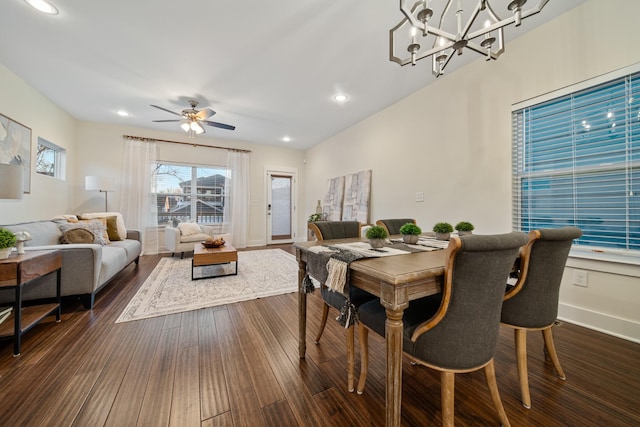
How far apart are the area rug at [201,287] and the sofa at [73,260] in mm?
393

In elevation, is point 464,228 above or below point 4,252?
above

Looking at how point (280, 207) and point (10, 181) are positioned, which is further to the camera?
point (280, 207)

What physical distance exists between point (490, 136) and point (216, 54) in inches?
126

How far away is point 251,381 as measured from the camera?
4.48ft

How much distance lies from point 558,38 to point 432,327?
292 cm

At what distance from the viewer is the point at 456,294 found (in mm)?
880

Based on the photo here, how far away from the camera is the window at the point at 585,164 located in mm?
1801

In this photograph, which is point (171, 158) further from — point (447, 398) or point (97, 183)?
Answer: point (447, 398)

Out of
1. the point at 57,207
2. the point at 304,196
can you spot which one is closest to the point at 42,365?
the point at 57,207

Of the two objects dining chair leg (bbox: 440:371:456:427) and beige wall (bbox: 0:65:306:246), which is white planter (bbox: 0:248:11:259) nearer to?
beige wall (bbox: 0:65:306:246)

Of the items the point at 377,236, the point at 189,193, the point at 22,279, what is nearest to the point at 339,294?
the point at 377,236

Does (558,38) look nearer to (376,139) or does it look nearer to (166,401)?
(376,139)

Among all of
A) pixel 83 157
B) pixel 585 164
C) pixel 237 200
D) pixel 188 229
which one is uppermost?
pixel 83 157

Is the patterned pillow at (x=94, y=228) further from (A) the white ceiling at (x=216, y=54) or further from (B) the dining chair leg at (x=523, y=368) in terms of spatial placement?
(B) the dining chair leg at (x=523, y=368)
